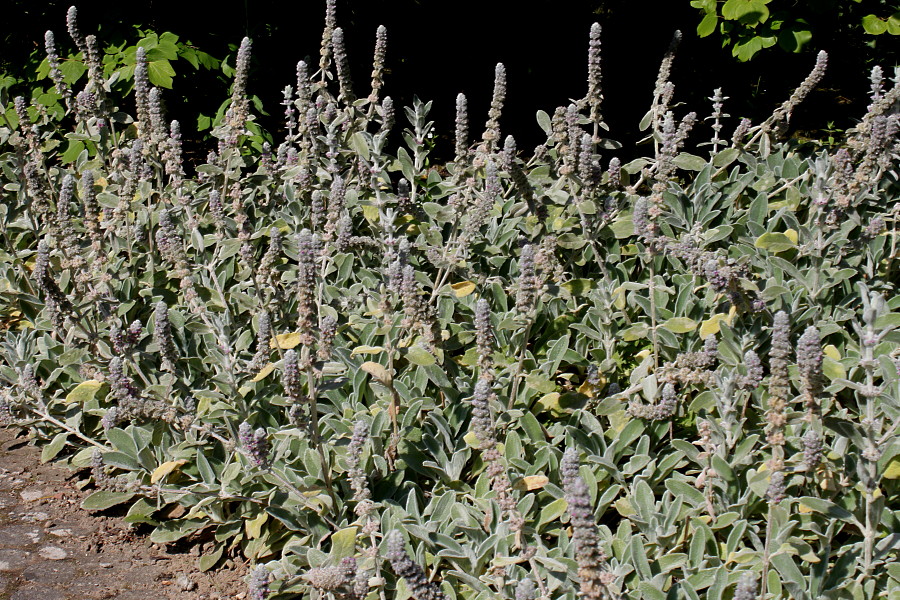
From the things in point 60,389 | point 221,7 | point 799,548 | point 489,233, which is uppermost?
point 221,7

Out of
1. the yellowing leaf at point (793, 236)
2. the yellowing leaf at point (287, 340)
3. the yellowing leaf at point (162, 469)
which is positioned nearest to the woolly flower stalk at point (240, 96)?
the yellowing leaf at point (287, 340)

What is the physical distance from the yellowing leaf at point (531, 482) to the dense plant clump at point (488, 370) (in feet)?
0.23

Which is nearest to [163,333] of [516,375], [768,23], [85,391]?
[85,391]

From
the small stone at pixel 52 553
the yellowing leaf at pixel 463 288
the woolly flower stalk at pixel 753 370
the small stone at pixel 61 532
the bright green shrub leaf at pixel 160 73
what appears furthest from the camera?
the bright green shrub leaf at pixel 160 73

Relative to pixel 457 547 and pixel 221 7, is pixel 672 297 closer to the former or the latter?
pixel 457 547

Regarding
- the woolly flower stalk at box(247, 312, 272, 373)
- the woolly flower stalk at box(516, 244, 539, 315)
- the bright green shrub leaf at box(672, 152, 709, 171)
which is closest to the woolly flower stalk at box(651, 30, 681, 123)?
the bright green shrub leaf at box(672, 152, 709, 171)

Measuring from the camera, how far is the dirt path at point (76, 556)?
304 cm

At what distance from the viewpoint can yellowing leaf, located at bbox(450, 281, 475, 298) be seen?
346 centimetres

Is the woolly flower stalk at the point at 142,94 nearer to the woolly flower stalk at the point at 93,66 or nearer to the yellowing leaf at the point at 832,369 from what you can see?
the woolly flower stalk at the point at 93,66

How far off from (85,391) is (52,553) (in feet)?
1.99

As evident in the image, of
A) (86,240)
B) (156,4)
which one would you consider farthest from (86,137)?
(156,4)

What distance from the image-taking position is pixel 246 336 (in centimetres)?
366

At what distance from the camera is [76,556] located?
127 inches

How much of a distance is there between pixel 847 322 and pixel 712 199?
3.06ft
